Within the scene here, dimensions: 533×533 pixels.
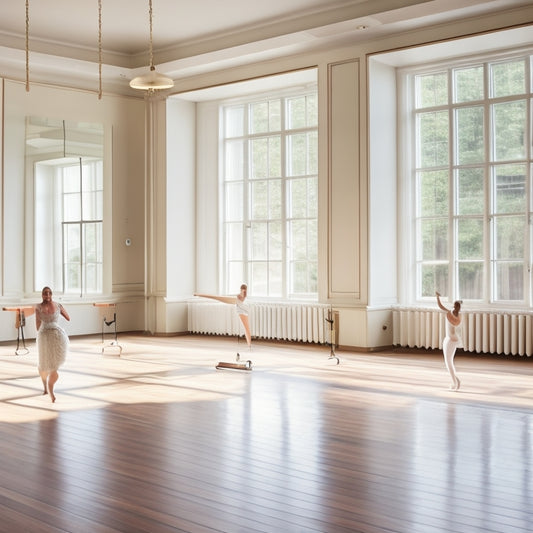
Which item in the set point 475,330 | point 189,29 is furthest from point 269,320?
point 189,29

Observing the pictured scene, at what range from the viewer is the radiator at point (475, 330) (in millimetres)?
10734

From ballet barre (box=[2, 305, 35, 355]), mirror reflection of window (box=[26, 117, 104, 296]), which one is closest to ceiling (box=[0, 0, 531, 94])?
mirror reflection of window (box=[26, 117, 104, 296])

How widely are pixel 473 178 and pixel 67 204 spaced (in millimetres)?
7116

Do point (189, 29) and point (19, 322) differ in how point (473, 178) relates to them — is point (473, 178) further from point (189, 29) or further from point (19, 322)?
point (19, 322)

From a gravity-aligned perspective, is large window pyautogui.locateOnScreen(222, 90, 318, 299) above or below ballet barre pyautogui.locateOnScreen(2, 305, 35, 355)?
above

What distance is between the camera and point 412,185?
40.2ft

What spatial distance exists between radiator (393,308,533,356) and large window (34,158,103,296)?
5.77 meters

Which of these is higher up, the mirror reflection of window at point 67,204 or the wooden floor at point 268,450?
the mirror reflection of window at point 67,204

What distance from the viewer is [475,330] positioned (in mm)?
11141

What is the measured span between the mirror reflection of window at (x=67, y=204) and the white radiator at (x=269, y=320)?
195cm

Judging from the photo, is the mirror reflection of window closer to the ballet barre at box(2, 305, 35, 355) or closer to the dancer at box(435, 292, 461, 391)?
the ballet barre at box(2, 305, 35, 355)

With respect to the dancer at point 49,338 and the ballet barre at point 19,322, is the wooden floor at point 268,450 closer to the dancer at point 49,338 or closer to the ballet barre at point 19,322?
the dancer at point 49,338

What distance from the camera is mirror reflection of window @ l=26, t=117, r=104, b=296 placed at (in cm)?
1358

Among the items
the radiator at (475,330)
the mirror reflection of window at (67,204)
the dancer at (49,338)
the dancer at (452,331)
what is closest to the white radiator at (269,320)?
the radiator at (475,330)
